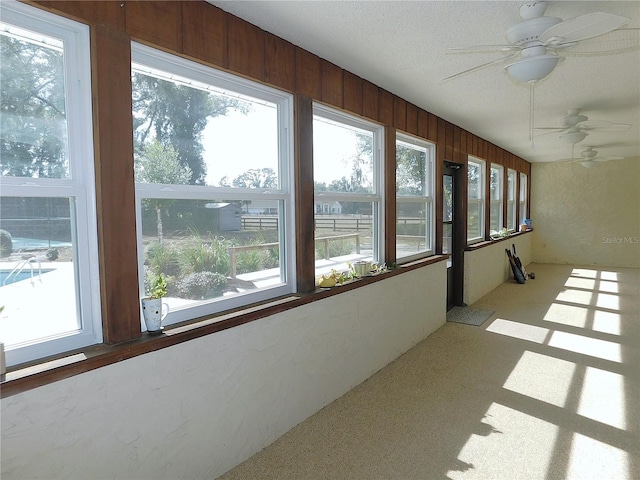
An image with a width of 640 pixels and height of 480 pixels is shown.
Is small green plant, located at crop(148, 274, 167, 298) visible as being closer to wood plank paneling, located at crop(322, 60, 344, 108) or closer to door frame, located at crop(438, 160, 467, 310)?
wood plank paneling, located at crop(322, 60, 344, 108)

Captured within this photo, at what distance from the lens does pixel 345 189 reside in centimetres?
319

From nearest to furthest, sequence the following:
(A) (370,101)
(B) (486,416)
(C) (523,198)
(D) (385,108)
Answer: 1. (B) (486,416)
2. (A) (370,101)
3. (D) (385,108)
4. (C) (523,198)

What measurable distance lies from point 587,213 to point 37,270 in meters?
10.2

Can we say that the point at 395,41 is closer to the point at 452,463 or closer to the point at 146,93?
the point at 146,93

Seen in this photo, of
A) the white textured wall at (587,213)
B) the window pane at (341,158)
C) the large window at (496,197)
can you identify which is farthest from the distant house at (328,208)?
the white textured wall at (587,213)

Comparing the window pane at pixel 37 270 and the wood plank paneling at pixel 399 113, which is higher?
the wood plank paneling at pixel 399 113

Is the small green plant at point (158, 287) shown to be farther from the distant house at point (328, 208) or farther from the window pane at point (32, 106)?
the distant house at point (328, 208)

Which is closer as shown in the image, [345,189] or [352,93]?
[352,93]

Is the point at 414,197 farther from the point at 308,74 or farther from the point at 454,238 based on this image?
the point at 308,74

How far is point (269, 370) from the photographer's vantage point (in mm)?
2307

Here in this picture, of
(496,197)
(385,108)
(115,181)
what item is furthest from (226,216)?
(496,197)

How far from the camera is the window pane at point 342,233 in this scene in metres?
2.98

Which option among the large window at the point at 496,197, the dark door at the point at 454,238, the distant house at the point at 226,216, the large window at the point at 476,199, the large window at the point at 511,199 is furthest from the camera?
the large window at the point at 511,199

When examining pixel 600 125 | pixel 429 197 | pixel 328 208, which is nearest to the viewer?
pixel 328 208
